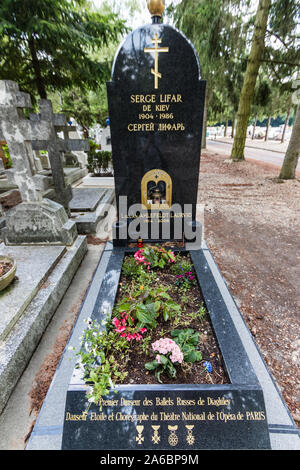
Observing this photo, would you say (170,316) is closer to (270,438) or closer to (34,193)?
(270,438)

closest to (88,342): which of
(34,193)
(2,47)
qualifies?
(34,193)

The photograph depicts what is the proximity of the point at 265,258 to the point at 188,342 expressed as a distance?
9.22 ft

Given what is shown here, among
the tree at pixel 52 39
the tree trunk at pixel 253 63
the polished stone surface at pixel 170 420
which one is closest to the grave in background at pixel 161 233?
the polished stone surface at pixel 170 420

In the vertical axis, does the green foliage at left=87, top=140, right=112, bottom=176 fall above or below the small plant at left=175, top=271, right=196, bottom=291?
above

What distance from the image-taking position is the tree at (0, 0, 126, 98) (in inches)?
228

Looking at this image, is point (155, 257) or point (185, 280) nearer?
point (185, 280)

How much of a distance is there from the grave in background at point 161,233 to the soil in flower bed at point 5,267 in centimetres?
104

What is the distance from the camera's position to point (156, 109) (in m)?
3.23

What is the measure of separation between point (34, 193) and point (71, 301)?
1651 millimetres

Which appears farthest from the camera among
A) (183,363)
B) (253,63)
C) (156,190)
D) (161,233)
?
(253,63)

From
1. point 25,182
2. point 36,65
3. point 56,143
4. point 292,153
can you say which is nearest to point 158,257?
point 25,182

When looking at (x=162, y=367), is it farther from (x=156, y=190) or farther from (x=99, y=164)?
(x=99, y=164)

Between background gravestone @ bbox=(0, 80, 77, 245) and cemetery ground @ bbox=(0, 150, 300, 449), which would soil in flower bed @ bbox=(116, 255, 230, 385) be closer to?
cemetery ground @ bbox=(0, 150, 300, 449)

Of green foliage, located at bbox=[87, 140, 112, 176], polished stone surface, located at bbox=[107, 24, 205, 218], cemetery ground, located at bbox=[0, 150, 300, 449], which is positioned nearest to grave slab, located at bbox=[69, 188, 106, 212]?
cemetery ground, located at bbox=[0, 150, 300, 449]
